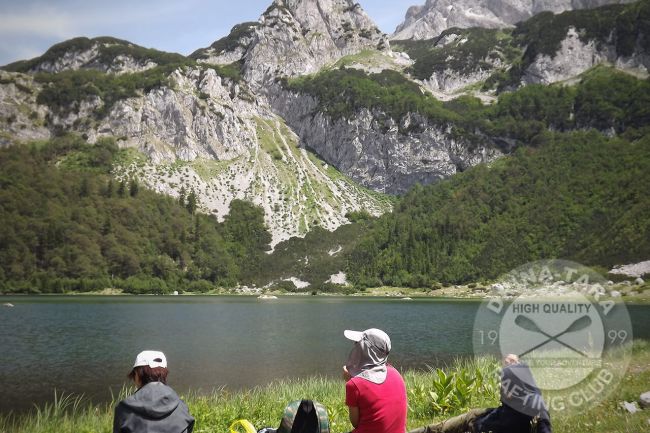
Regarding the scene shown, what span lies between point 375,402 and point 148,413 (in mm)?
3297

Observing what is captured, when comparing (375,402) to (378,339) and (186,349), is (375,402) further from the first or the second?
(186,349)

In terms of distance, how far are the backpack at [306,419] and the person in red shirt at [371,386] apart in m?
0.55

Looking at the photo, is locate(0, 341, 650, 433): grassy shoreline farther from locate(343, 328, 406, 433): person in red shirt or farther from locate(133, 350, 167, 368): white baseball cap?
locate(133, 350, 167, 368): white baseball cap

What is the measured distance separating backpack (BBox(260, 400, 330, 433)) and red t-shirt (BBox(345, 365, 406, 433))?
21.8 inches

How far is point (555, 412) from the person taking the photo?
1233 cm

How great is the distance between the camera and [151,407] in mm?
6742

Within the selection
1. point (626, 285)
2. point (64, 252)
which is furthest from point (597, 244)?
point (64, 252)

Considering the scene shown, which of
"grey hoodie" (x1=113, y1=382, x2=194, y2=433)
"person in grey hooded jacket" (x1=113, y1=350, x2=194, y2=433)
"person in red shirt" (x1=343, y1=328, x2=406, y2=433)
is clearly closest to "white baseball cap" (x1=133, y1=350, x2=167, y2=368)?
"person in grey hooded jacket" (x1=113, y1=350, x2=194, y2=433)

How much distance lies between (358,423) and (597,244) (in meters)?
194

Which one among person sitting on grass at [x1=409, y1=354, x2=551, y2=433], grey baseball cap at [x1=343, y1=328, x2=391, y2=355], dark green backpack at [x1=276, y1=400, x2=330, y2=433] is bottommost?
person sitting on grass at [x1=409, y1=354, x2=551, y2=433]

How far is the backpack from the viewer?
6.60m

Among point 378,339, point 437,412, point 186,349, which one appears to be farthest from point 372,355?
point 186,349

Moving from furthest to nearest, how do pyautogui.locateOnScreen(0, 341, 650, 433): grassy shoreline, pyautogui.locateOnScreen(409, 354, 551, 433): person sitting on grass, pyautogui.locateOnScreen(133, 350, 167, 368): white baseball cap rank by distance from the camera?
pyautogui.locateOnScreen(0, 341, 650, 433): grassy shoreline < pyautogui.locateOnScreen(409, 354, 551, 433): person sitting on grass < pyautogui.locateOnScreen(133, 350, 167, 368): white baseball cap

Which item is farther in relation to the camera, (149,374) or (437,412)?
(437,412)
